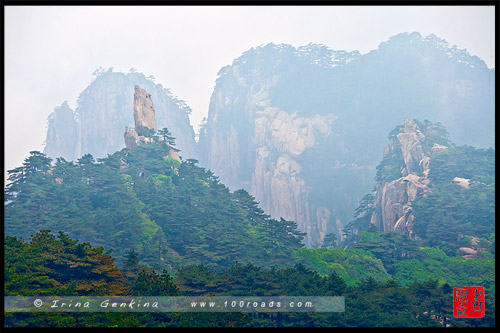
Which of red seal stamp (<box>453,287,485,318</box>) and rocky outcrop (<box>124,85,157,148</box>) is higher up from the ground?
rocky outcrop (<box>124,85,157,148</box>)

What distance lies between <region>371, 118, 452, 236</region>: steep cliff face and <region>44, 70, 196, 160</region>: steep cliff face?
2663 cm

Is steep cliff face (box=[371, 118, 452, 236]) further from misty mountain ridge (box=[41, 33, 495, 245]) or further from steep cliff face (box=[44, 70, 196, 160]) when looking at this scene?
steep cliff face (box=[44, 70, 196, 160])

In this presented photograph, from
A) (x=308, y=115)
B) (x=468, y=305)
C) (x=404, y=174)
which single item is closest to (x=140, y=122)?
(x=404, y=174)

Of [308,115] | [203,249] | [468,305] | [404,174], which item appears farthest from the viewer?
[308,115]

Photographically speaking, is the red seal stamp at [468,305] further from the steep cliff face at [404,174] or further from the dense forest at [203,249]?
the steep cliff face at [404,174]

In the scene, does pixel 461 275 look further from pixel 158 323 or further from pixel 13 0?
pixel 13 0

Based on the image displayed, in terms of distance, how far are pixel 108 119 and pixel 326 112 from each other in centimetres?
2133

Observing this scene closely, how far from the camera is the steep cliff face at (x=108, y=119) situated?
62.8 metres

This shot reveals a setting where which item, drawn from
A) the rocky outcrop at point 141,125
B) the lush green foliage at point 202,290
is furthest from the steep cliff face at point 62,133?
the lush green foliage at point 202,290

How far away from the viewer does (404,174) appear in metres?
38.5

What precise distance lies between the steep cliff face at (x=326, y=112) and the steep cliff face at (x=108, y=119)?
3553 millimetres

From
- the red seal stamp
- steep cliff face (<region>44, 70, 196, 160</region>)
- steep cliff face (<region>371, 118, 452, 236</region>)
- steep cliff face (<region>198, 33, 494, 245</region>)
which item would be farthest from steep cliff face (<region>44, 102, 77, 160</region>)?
the red seal stamp

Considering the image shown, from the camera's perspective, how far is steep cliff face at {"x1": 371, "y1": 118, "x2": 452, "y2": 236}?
35.5m

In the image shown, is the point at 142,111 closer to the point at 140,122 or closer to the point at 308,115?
the point at 140,122
